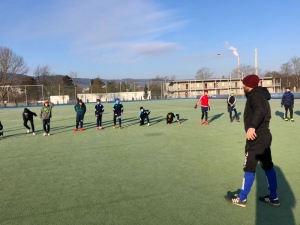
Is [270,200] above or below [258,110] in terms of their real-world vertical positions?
below

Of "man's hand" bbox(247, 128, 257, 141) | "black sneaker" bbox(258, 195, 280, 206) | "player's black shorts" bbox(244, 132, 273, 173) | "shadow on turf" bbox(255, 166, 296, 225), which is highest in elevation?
"man's hand" bbox(247, 128, 257, 141)

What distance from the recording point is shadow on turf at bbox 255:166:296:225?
3.27 metres

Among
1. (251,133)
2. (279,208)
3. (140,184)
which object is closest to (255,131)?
(251,133)

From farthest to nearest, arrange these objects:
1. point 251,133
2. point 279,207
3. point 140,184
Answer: point 140,184, point 279,207, point 251,133

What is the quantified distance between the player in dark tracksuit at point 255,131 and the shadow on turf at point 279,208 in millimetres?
146

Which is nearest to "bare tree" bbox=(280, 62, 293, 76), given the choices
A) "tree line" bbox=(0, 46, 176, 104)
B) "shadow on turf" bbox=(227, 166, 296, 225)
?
"tree line" bbox=(0, 46, 176, 104)

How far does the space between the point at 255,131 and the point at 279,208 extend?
48.2 inches

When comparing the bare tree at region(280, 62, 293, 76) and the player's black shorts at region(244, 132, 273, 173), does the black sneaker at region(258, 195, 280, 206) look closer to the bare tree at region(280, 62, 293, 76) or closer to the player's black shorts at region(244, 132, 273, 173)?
the player's black shorts at region(244, 132, 273, 173)

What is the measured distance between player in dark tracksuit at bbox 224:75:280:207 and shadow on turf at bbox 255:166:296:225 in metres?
0.15

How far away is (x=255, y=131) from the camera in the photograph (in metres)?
3.52

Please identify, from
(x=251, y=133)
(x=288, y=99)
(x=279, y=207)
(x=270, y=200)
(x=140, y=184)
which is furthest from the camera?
(x=288, y=99)

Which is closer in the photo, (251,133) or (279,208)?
(251,133)

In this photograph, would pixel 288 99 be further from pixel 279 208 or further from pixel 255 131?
pixel 255 131

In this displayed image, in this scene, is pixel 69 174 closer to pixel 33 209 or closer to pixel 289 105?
pixel 33 209
